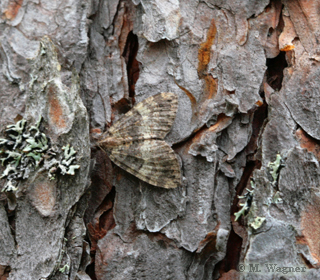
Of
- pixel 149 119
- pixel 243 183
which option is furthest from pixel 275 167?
pixel 149 119

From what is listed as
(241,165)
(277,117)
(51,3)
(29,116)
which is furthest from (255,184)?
(51,3)

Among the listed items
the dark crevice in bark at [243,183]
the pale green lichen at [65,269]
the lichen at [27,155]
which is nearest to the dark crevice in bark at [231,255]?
the dark crevice in bark at [243,183]

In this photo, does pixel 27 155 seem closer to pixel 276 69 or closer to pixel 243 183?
pixel 243 183

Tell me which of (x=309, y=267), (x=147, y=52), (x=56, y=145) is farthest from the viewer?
(x=147, y=52)

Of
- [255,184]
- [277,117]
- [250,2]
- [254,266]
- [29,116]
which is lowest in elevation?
[254,266]

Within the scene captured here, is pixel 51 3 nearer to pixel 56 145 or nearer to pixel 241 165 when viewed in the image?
pixel 56 145
